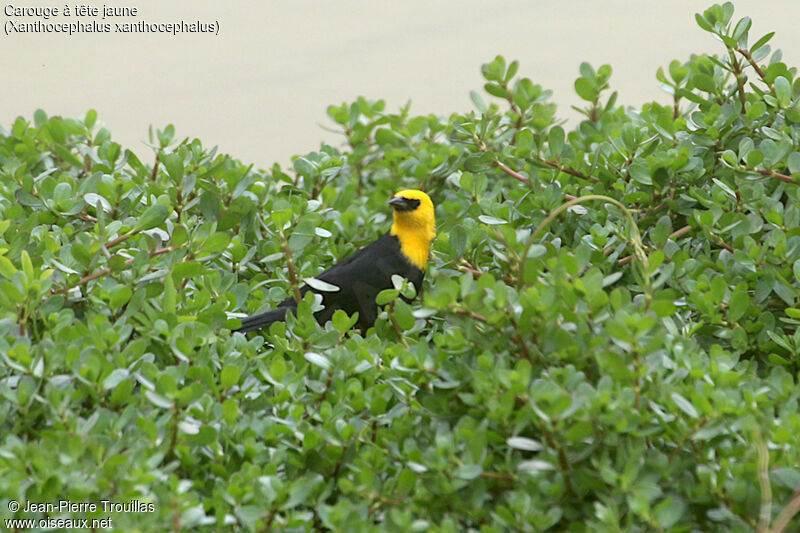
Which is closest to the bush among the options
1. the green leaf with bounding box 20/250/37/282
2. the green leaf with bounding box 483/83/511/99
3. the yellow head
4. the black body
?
the green leaf with bounding box 20/250/37/282

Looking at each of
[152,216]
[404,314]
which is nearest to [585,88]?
[404,314]

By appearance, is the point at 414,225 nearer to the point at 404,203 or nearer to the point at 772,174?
the point at 404,203

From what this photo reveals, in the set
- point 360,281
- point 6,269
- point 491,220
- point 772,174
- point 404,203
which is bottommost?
point 360,281

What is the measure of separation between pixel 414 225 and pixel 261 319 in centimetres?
108

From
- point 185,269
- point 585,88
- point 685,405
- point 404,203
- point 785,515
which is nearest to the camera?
point 785,515

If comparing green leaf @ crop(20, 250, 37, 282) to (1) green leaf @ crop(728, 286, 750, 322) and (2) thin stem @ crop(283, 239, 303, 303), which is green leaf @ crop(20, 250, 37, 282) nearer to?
(2) thin stem @ crop(283, 239, 303, 303)

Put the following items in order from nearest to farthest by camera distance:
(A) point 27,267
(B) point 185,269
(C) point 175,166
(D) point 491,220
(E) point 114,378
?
1. (E) point 114,378
2. (A) point 27,267
3. (B) point 185,269
4. (D) point 491,220
5. (C) point 175,166

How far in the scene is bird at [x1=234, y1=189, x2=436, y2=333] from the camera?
3.50 metres

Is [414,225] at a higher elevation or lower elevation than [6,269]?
lower

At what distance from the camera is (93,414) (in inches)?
73.4

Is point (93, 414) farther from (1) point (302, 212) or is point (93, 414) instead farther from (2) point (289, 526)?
(1) point (302, 212)

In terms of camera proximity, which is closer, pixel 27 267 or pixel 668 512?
pixel 668 512

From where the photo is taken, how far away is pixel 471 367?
1.82m

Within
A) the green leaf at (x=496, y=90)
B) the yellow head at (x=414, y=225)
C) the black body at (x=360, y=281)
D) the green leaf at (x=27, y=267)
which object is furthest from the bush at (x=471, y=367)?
the green leaf at (x=496, y=90)
